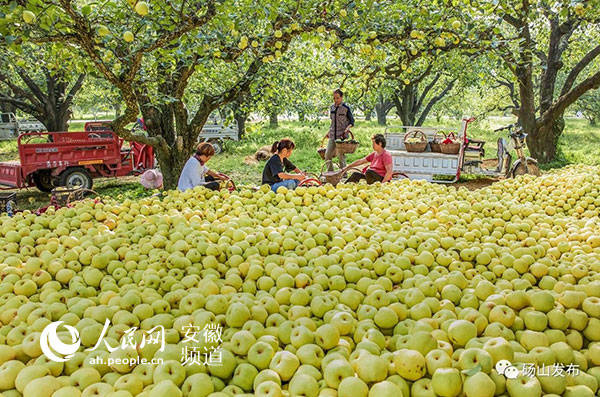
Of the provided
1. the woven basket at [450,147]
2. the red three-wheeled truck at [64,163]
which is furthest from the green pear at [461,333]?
the red three-wheeled truck at [64,163]

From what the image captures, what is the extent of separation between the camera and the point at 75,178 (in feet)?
35.9

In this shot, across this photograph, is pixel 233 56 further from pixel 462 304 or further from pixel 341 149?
pixel 462 304

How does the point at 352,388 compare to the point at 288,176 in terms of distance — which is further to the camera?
the point at 288,176

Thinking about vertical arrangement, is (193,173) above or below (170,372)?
above

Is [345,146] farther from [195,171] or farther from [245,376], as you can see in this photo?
[245,376]

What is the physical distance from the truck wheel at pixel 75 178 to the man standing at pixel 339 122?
6.24 meters

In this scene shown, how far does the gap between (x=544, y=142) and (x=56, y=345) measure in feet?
49.7

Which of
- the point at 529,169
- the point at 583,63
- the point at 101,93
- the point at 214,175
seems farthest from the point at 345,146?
the point at 101,93

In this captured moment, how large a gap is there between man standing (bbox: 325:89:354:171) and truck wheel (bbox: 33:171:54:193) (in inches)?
279

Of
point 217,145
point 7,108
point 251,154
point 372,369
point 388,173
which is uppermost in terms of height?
point 7,108

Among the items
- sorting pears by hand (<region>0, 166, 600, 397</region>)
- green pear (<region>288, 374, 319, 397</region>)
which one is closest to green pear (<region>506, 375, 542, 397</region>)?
sorting pears by hand (<region>0, 166, 600, 397</region>)

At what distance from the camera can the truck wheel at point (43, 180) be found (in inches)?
419

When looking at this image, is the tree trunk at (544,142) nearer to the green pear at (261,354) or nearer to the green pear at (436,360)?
the green pear at (436,360)

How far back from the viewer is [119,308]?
8.23 feet
